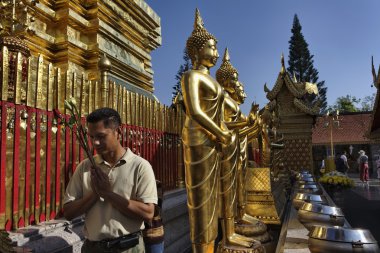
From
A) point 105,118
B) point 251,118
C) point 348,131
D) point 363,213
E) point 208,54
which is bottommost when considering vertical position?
point 363,213

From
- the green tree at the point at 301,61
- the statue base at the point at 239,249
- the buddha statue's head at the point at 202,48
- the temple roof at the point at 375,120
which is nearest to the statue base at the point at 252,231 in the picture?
the statue base at the point at 239,249

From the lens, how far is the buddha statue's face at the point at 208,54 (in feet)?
10.1

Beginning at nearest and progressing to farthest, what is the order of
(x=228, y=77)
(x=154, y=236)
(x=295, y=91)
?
(x=154, y=236)
(x=228, y=77)
(x=295, y=91)

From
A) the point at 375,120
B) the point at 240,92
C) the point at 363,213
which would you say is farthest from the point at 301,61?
the point at 240,92

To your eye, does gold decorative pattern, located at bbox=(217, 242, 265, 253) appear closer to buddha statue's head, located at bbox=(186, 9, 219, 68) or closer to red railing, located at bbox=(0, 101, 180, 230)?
red railing, located at bbox=(0, 101, 180, 230)

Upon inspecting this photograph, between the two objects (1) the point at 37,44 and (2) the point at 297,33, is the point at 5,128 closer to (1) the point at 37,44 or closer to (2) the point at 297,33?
(1) the point at 37,44

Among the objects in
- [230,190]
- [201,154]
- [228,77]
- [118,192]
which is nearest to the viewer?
[118,192]

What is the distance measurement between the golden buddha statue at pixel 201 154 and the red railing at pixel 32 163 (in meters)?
1.10

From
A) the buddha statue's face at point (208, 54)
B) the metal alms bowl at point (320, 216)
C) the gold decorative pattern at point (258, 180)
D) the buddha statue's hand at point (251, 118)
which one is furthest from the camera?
the gold decorative pattern at point (258, 180)

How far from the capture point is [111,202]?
162cm

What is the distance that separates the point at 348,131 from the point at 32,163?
841 inches

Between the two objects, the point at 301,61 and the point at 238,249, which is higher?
the point at 301,61

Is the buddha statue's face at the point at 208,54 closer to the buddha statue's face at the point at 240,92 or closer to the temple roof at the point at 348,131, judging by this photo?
the buddha statue's face at the point at 240,92

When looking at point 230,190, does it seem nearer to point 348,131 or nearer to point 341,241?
point 341,241
